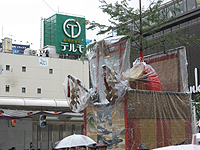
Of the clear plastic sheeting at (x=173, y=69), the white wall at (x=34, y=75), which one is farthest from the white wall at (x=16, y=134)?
the clear plastic sheeting at (x=173, y=69)

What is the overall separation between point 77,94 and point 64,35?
3303 centimetres

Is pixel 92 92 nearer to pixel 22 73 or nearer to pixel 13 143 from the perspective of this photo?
pixel 13 143

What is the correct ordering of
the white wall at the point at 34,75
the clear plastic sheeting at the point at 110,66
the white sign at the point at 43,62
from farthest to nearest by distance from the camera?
the white sign at the point at 43,62, the white wall at the point at 34,75, the clear plastic sheeting at the point at 110,66

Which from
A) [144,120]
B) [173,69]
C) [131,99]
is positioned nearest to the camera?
[131,99]

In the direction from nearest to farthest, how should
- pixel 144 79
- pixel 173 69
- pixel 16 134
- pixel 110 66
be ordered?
1. pixel 144 79
2. pixel 110 66
3. pixel 173 69
4. pixel 16 134

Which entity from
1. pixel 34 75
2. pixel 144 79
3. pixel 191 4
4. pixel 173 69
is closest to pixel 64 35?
pixel 34 75

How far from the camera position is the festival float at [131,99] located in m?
12.6

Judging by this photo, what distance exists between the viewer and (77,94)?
14.4 metres

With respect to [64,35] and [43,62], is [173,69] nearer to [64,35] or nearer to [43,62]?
[43,62]

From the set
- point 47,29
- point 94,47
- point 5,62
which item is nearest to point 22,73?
point 5,62

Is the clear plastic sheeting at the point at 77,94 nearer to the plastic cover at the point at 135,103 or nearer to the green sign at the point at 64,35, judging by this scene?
the plastic cover at the point at 135,103

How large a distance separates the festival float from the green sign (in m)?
31.2

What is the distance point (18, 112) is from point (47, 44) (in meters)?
25.2

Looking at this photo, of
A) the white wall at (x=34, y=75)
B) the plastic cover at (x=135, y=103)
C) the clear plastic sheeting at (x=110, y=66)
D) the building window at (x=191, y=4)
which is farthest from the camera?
the white wall at (x=34, y=75)
